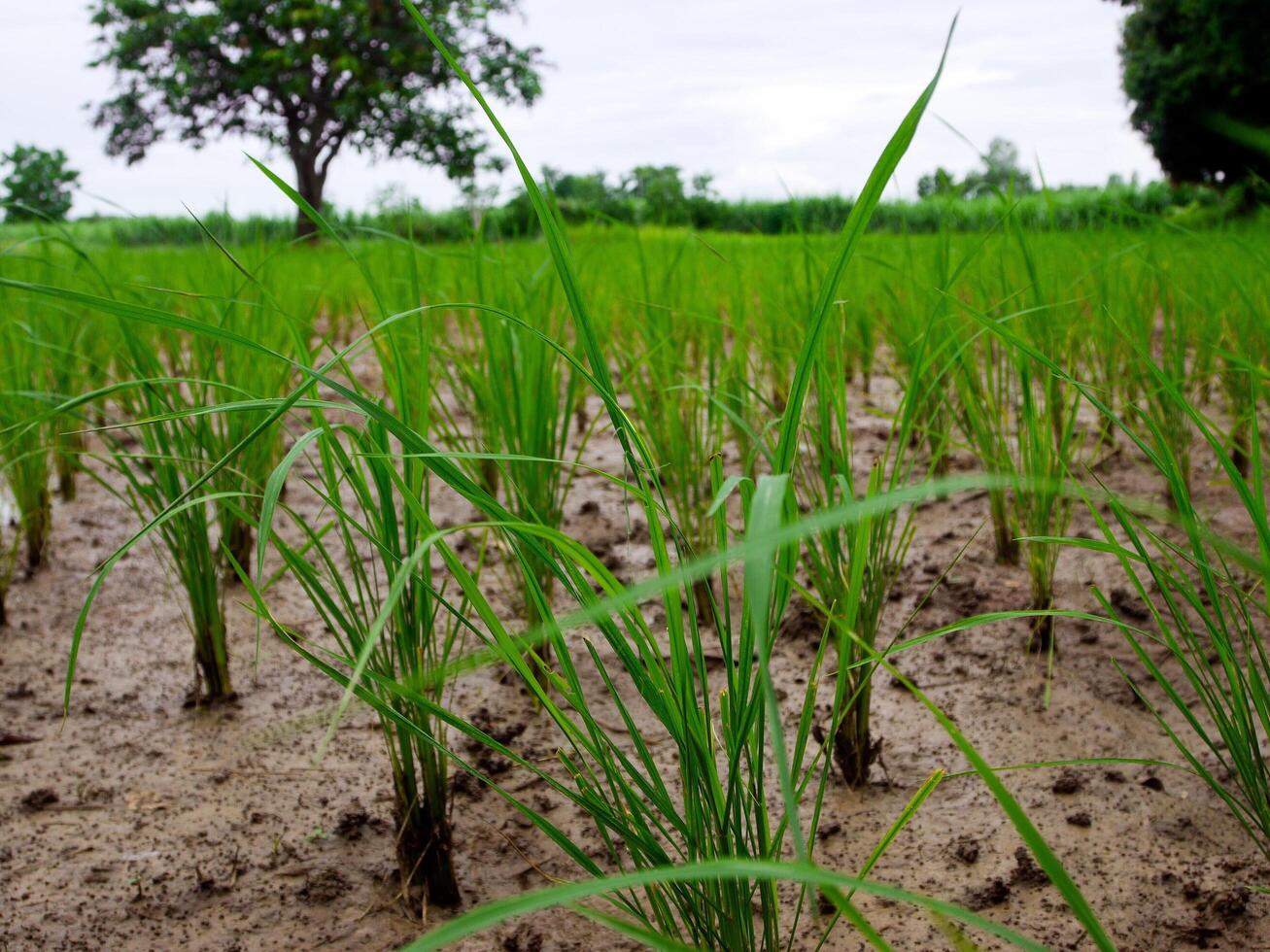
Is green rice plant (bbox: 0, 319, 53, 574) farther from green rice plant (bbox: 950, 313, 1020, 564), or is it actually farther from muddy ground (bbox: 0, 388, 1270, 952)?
green rice plant (bbox: 950, 313, 1020, 564)

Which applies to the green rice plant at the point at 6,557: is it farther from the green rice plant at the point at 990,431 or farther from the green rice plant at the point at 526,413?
the green rice plant at the point at 990,431

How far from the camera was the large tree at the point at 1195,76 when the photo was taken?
1012 centimetres

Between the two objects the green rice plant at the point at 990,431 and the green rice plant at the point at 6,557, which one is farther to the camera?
the green rice plant at the point at 6,557

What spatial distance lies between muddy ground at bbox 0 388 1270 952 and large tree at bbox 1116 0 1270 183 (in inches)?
413

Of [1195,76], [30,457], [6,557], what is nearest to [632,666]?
[30,457]

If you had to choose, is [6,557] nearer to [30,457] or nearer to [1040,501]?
[30,457]

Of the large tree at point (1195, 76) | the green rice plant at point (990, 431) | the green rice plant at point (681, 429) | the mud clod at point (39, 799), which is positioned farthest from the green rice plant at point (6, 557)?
the large tree at point (1195, 76)

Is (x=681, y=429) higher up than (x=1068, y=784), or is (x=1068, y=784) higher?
(x=681, y=429)

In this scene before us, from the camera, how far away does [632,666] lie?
2.17 feet

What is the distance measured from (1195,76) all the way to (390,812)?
12.4 meters

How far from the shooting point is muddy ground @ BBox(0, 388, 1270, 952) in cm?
89

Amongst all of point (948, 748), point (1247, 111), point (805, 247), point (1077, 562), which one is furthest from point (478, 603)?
point (1247, 111)

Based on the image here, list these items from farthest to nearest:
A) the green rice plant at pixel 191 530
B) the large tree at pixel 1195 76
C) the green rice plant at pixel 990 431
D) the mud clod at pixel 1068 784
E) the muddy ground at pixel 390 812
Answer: the large tree at pixel 1195 76, the green rice plant at pixel 990 431, the green rice plant at pixel 191 530, the mud clod at pixel 1068 784, the muddy ground at pixel 390 812

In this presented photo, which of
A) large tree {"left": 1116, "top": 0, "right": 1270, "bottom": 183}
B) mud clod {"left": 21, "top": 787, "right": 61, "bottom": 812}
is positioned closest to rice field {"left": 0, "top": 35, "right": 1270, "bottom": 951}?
mud clod {"left": 21, "top": 787, "right": 61, "bottom": 812}
